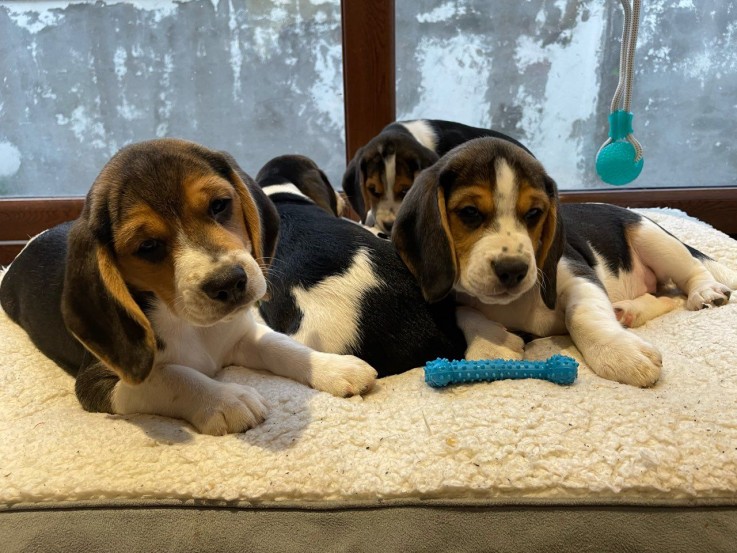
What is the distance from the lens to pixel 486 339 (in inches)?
107

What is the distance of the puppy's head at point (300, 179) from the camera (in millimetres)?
4230

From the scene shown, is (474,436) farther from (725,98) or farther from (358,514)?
(725,98)

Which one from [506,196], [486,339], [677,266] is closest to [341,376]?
[486,339]

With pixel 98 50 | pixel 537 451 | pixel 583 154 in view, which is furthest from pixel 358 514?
pixel 98 50

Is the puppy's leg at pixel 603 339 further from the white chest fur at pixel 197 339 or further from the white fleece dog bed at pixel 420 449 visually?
the white chest fur at pixel 197 339

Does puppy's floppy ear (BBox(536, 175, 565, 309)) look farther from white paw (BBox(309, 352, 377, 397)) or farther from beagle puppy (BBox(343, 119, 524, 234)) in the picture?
beagle puppy (BBox(343, 119, 524, 234))

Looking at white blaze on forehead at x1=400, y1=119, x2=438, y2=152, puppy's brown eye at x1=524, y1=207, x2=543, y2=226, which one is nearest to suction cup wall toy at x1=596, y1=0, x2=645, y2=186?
puppy's brown eye at x1=524, y1=207, x2=543, y2=226

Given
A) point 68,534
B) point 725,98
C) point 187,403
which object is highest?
point 725,98

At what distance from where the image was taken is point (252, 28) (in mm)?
5758

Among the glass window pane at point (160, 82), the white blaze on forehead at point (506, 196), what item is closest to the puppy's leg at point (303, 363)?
the white blaze on forehead at point (506, 196)

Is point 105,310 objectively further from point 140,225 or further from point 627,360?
point 627,360

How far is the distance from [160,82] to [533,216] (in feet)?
14.7

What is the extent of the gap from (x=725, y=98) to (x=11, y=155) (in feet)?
22.8

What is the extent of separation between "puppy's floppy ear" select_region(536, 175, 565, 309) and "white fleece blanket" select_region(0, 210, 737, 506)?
503 mm
